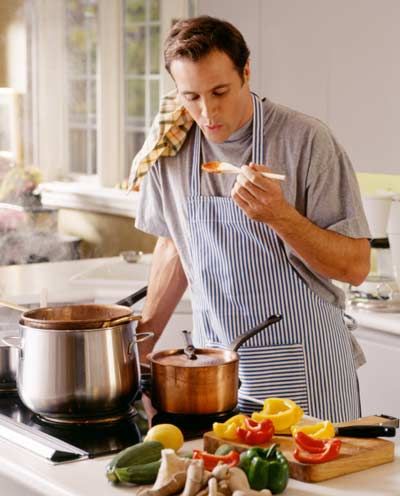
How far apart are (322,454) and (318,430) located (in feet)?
0.33

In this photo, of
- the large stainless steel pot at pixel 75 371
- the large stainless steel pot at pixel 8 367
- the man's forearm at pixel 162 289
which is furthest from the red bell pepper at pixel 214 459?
the man's forearm at pixel 162 289

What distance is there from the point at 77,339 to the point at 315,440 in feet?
1.55

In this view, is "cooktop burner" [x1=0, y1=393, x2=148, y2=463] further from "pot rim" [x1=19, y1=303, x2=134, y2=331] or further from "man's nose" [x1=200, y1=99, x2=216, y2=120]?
"man's nose" [x1=200, y1=99, x2=216, y2=120]

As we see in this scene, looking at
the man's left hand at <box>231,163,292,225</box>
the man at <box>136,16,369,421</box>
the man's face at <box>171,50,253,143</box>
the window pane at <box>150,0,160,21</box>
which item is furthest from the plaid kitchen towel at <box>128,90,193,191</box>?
the window pane at <box>150,0,160,21</box>

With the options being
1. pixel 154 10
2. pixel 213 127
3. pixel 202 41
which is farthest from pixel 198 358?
pixel 154 10

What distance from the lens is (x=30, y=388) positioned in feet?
6.23

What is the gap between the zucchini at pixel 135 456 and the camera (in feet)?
5.30

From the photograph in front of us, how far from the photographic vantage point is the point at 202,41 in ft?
7.36

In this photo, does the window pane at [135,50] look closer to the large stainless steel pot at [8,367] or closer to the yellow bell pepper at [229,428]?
the large stainless steel pot at [8,367]

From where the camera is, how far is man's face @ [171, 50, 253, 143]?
2246 mm

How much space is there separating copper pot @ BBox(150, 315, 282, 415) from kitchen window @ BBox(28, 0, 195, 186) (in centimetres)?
449

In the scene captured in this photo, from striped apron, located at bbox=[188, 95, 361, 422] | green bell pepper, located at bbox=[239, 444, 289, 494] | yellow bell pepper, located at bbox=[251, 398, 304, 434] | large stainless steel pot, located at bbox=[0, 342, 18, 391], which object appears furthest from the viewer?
striped apron, located at bbox=[188, 95, 361, 422]

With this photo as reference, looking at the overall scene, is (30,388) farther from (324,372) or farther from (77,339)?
→ (324,372)

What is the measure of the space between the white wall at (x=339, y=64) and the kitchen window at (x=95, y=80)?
7.73 feet
